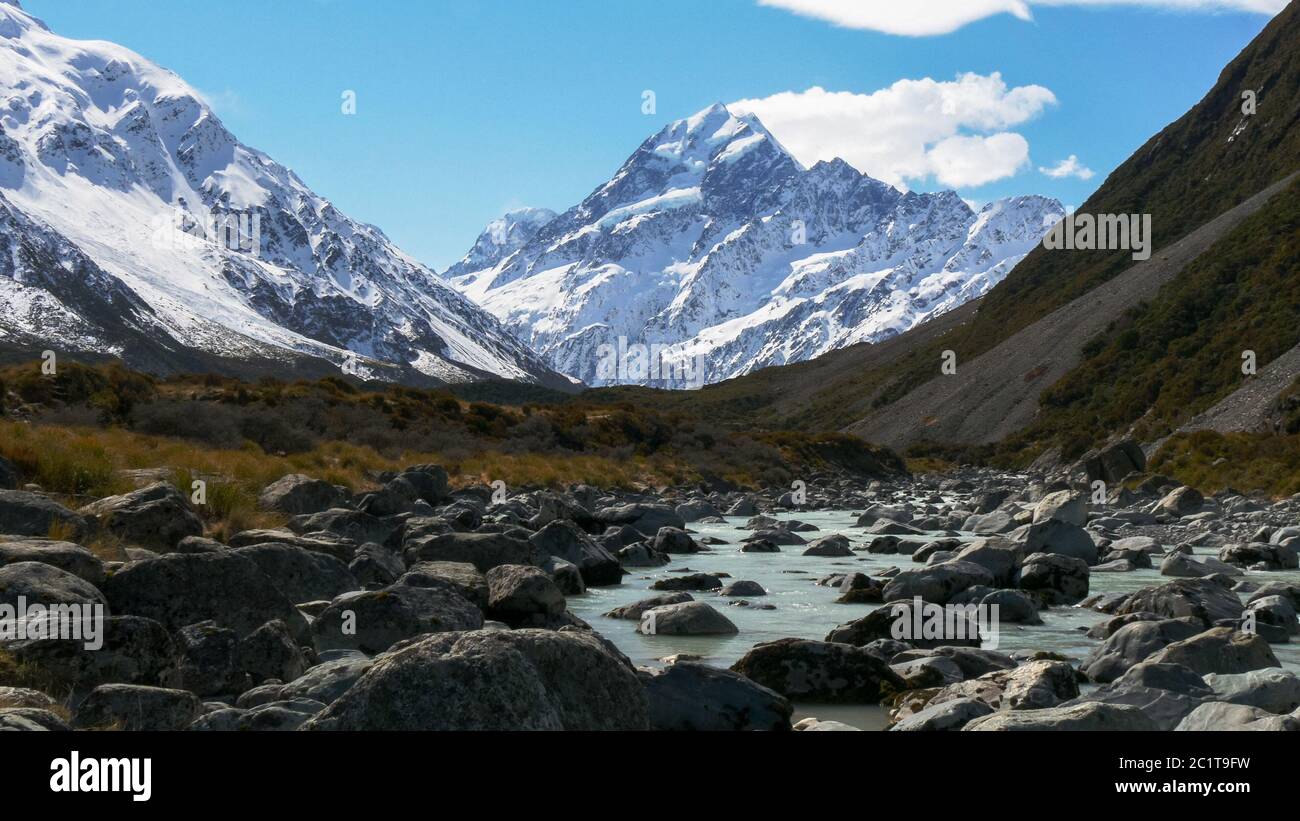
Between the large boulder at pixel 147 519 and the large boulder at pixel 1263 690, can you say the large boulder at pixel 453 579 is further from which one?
the large boulder at pixel 1263 690

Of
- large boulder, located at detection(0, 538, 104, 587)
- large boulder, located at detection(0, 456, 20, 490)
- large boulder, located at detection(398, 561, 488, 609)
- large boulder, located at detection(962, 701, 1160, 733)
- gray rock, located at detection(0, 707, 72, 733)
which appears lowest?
large boulder, located at detection(962, 701, 1160, 733)

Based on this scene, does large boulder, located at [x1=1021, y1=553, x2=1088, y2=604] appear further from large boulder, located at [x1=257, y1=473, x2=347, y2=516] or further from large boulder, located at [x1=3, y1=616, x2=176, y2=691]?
large boulder, located at [x1=257, y1=473, x2=347, y2=516]

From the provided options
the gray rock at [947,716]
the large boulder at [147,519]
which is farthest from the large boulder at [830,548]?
the gray rock at [947,716]

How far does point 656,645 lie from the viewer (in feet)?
38.7

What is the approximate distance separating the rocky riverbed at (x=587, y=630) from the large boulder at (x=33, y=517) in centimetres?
3

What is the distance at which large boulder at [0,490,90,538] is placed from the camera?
37.8 feet

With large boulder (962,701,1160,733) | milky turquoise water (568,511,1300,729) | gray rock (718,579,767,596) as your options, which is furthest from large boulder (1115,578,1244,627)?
large boulder (962,701,1160,733)

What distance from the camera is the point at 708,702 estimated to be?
7.99 m

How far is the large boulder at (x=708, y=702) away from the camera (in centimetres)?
→ 782

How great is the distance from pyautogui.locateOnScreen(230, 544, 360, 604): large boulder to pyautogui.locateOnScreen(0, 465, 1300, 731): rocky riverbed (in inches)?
1.1

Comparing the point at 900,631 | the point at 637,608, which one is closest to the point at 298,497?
the point at 637,608

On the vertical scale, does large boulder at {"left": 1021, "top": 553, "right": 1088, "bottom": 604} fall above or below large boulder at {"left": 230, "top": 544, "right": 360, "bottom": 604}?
below
